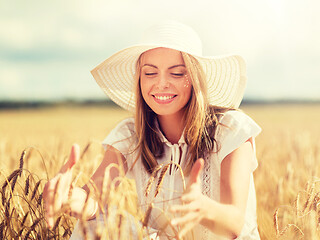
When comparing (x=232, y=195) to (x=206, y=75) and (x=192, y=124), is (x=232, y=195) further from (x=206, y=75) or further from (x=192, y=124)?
(x=206, y=75)

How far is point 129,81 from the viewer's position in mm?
2254

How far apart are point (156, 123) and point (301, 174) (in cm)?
155

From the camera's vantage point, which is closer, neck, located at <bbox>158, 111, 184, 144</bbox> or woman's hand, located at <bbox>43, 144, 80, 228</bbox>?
woman's hand, located at <bbox>43, 144, 80, 228</bbox>

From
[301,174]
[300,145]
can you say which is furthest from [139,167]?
[300,145]

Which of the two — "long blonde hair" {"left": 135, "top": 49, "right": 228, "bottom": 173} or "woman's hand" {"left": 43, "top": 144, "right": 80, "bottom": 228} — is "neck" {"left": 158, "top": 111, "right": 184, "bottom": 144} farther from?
"woman's hand" {"left": 43, "top": 144, "right": 80, "bottom": 228}

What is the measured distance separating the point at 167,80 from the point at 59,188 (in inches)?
27.6

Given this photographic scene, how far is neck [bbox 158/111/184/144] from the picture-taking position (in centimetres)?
196

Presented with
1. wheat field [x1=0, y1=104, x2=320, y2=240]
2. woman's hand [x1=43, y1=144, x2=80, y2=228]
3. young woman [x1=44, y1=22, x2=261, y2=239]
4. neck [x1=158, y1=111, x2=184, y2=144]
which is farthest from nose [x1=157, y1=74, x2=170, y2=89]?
woman's hand [x1=43, y1=144, x2=80, y2=228]

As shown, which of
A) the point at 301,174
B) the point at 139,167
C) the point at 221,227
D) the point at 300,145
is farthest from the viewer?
the point at 300,145

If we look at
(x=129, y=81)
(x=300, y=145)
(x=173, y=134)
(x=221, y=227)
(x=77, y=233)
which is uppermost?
(x=129, y=81)

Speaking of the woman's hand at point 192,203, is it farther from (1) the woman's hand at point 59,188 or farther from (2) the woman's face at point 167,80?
(2) the woman's face at point 167,80

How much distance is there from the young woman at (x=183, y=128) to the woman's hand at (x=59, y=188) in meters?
0.17

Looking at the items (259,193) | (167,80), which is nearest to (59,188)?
(167,80)

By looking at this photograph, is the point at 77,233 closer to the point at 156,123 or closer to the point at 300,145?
the point at 156,123
